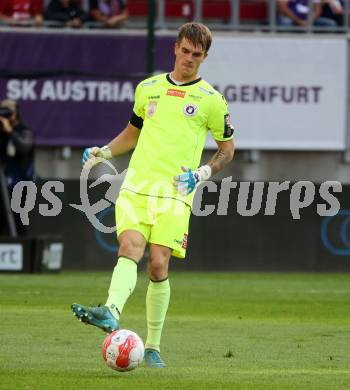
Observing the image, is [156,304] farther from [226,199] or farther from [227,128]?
[226,199]

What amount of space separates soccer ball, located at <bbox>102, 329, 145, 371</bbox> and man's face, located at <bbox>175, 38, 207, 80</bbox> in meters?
1.97

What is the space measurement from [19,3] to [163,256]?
52.5 feet

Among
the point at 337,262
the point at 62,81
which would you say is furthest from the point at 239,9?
the point at 337,262

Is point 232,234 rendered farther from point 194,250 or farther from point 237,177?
point 237,177

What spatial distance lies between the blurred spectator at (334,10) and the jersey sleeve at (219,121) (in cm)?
1629

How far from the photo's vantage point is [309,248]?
23.9m

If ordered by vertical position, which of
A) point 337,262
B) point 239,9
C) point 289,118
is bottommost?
point 337,262

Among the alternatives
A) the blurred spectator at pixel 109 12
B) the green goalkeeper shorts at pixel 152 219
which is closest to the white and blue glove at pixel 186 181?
the green goalkeeper shorts at pixel 152 219

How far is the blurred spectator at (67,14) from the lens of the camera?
24.7 meters

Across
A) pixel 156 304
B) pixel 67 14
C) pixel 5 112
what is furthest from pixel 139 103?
pixel 67 14

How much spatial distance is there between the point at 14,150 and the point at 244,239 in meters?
4.41

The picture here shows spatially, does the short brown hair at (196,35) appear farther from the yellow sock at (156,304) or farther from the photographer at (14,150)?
the photographer at (14,150)

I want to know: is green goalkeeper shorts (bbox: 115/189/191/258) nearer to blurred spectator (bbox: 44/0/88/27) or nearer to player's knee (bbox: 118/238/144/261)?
player's knee (bbox: 118/238/144/261)

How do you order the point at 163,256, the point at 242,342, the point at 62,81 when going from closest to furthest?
the point at 163,256 → the point at 242,342 → the point at 62,81
